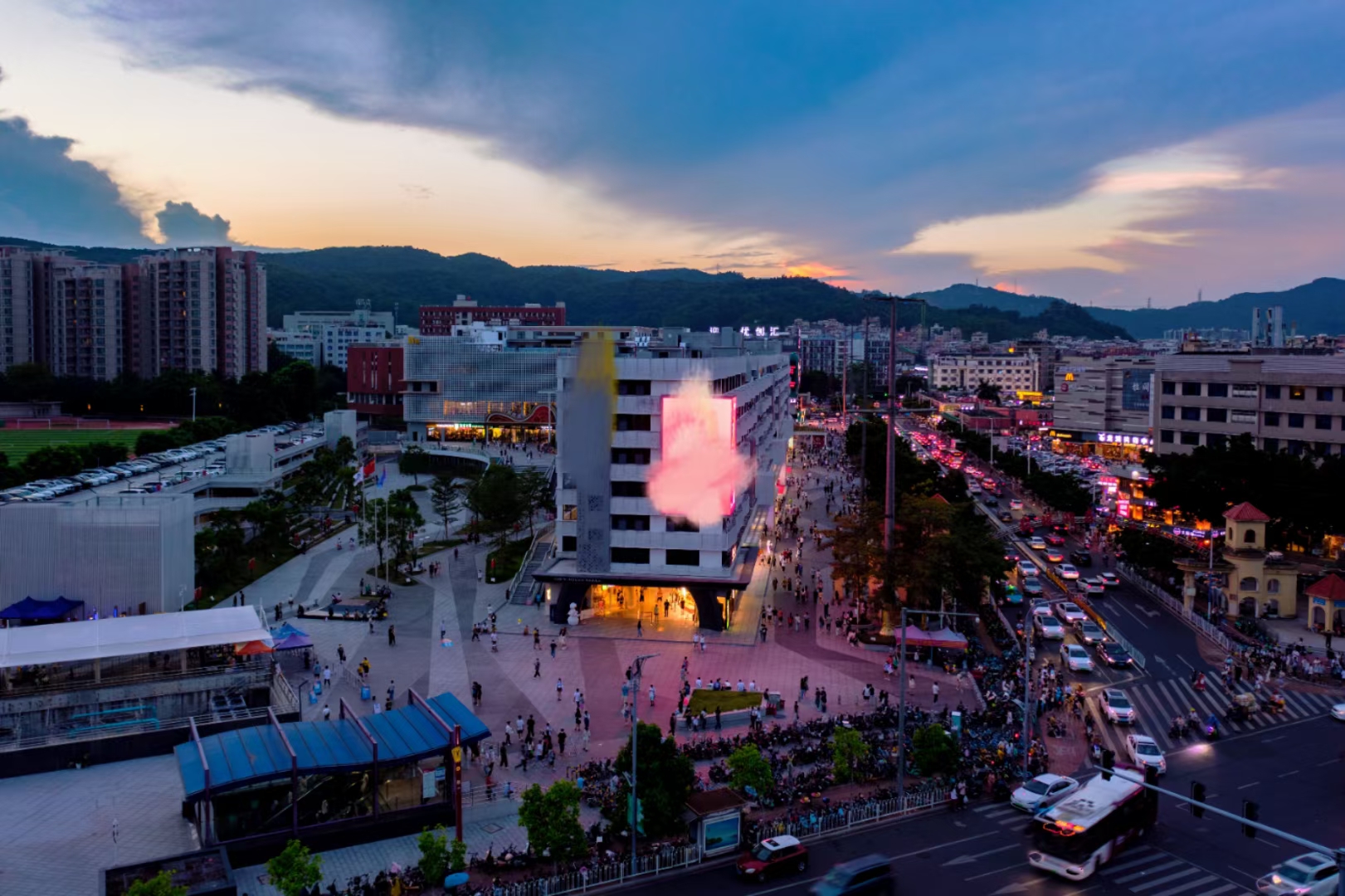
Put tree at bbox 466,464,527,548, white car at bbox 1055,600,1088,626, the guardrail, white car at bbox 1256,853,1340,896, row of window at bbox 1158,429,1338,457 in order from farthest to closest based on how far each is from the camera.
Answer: row of window at bbox 1158,429,1338,457 → tree at bbox 466,464,527,548 → white car at bbox 1055,600,1088,626 → the guardrail → white car at bbox 1256,853,1340,896

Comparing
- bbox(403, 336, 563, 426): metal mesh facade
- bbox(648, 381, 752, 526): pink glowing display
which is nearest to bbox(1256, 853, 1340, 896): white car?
bbox(648, 381, 752, 526): pink glowing display

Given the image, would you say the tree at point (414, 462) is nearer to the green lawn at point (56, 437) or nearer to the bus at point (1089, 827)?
the green lawn at point (56, 437)

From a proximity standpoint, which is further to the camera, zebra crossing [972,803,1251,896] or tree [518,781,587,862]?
tree [518,781,587,862]

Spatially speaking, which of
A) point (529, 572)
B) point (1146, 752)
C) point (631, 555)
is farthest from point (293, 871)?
point (529, 572)

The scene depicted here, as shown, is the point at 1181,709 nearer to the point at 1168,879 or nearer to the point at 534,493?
the point at 1168,879

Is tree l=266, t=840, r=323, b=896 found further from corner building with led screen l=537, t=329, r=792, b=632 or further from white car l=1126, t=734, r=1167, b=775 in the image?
corner building with led screen l=537, t=329, r=792, b=632

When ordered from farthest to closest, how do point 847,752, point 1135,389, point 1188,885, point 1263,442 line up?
point 1135,389, point 1263,442, point 847,752, point 1188,885
